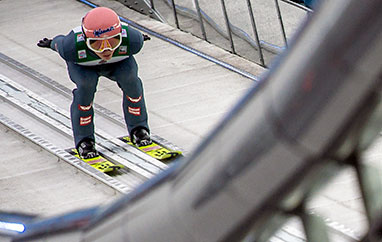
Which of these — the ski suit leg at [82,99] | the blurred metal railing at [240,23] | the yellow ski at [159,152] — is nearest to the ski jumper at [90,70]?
the ski suit leg at [82,99]

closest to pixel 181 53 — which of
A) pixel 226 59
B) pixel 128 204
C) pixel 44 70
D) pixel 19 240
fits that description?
pixel 226 59

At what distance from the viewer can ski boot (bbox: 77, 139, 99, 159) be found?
894 centimetres

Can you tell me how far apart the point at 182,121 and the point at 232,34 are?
3.07m

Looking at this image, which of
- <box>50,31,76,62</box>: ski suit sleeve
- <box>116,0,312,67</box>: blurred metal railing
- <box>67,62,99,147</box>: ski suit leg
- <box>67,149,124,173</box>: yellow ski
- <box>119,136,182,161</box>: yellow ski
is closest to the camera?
<box>50,31,76,62</box>: ski suit sleeve

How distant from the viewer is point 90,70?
27.5ft

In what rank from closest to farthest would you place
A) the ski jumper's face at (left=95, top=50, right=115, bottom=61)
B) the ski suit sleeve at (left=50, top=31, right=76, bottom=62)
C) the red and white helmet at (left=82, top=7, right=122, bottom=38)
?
1. the red and white helmet at (left=82, top=7, right=122, bottom=38)
2. the ski jumper's face at (left=95, top=50, right=115, bottom=61)
3. the ski suit sleeve at (left=50, top=31, right=76, bottom=62)

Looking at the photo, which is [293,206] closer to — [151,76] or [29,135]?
[29,135]

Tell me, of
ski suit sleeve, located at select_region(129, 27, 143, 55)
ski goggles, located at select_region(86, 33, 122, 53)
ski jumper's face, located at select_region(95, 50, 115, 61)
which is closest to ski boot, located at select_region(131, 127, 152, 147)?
ski suit sleeve, located at select_region(129, 27, 143, 55)

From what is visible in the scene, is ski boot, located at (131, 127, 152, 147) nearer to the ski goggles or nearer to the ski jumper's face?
the ski jumper's face

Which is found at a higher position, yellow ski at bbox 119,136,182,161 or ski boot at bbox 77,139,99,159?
yellow ski at bbox 119,136,182,161

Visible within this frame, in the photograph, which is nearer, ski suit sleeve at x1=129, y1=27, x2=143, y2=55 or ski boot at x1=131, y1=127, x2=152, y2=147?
ski suit sleeve at x1=129, y1=27, x2=143, y2=55

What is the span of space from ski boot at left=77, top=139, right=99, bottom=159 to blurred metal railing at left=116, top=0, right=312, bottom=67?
403 cm

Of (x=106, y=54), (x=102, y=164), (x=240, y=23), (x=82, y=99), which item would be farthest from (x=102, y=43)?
(x=240, y=23)

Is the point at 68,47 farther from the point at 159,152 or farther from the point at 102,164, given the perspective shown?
the point at 159,152
